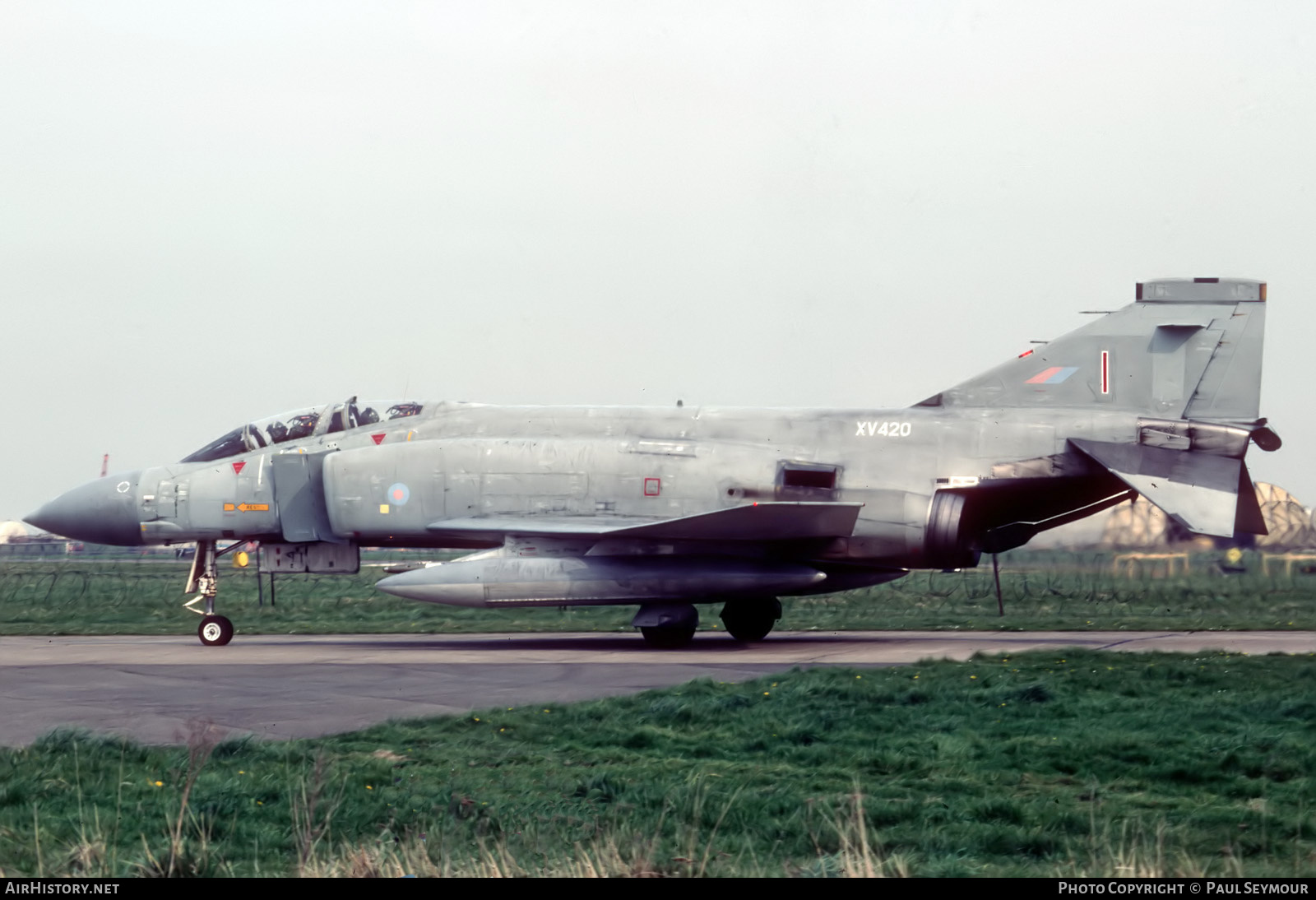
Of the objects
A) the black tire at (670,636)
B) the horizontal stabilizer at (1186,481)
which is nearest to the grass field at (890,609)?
the horizontal stabilizer at (1186,481)

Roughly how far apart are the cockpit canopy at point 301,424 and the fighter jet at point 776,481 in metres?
0.38

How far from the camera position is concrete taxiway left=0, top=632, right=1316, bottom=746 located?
1102cm

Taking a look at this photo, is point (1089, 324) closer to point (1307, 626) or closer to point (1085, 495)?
point (1085, 495)

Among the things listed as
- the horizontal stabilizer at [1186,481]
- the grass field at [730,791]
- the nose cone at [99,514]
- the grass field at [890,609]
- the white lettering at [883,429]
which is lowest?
the grass field at [890,609]

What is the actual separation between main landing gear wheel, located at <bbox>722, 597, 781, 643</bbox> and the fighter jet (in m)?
0.04

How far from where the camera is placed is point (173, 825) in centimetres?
630

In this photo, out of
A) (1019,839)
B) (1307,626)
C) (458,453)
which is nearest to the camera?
(1019,839)

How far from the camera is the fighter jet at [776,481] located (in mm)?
18312

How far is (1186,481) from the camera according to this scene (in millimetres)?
18062

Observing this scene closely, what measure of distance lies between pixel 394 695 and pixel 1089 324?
1245cm

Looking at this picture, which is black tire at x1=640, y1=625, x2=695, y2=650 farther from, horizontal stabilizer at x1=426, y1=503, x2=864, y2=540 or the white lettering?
→ the white lettering

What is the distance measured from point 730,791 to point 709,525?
11.2 meters

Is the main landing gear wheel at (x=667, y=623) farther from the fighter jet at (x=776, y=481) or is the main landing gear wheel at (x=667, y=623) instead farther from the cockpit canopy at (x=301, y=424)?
the cockpit canopy at (x=301, y=424)
